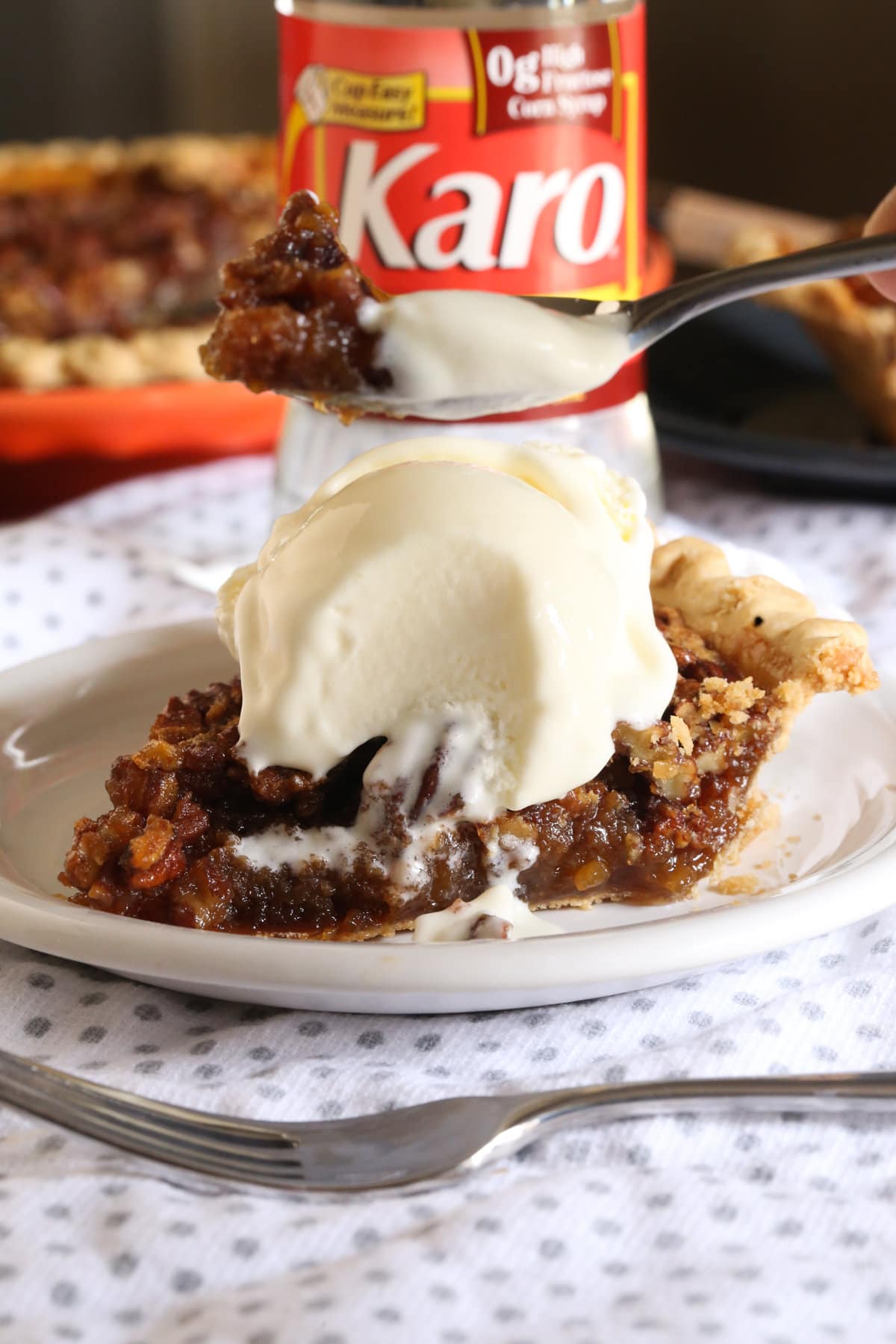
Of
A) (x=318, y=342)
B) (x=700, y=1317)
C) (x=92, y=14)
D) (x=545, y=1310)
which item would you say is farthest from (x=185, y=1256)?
(x=92, y=14)

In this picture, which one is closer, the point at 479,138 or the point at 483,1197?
the point at 483,1197

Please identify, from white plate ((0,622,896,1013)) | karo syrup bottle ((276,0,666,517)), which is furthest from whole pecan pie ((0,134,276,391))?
white plate ((0,622,896,1013))

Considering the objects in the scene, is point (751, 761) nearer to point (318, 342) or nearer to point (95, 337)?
point (318, 342)

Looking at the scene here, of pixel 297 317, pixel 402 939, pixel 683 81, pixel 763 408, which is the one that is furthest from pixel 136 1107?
pixel 683 81

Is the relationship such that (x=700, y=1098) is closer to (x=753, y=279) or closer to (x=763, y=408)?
(x=753, y=279)

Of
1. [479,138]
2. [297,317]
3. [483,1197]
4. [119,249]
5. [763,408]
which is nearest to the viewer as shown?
[483,1197]
